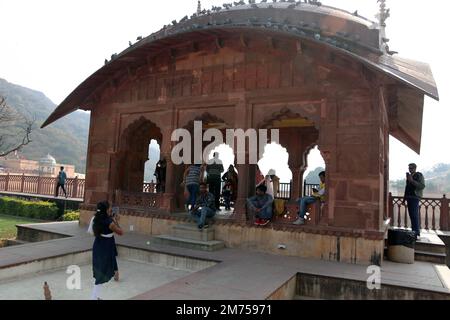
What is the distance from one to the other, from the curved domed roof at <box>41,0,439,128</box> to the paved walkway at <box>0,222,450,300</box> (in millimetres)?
3014

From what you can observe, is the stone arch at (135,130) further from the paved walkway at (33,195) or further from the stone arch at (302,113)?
the paved walkway at (33,195)

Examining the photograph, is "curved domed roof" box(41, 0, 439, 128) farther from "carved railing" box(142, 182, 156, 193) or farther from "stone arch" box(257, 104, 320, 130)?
"carved railing" box(142, 182, 156, 193)

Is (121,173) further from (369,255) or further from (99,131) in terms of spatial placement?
(369,255)

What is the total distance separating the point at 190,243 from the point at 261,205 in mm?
1741

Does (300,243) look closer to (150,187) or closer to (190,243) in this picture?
(190,243)

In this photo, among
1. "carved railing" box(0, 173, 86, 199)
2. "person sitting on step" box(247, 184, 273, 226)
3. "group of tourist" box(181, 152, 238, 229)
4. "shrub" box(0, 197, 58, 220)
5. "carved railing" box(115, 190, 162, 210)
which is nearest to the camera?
"person sitting on step" box(247, 184, 273, 226)

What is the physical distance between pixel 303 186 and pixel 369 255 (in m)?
6.14

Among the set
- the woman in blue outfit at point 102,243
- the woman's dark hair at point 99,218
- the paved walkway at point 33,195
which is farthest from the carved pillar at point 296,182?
the paved walkway at point 33,195

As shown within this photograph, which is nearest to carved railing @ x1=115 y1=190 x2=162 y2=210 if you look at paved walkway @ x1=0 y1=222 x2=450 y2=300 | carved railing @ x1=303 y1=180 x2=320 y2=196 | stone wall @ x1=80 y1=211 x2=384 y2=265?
stone wall @ x1=80 y1=211 x2=384 y2=265

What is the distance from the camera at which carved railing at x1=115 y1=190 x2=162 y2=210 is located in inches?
371

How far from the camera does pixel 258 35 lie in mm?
8016

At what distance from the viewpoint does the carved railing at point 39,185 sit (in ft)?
60.3

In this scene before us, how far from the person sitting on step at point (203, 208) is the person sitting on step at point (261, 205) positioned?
92cm
